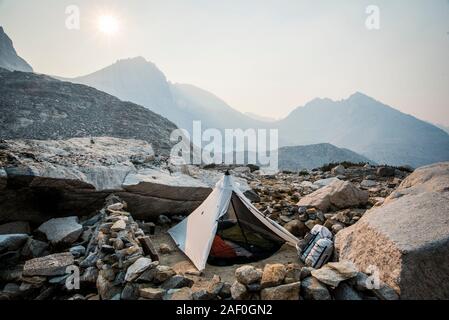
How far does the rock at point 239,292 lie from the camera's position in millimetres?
3143

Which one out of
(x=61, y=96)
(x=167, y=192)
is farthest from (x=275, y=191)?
(x=61, y=96)

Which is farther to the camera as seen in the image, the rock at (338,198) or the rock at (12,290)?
the rock at (338,198)

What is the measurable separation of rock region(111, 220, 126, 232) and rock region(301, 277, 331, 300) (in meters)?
3.58

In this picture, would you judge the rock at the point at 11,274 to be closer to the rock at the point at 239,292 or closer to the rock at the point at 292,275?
the rock at the point at 239,292

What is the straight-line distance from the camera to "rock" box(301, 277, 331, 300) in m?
3.04

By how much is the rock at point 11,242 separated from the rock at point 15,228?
0.87 meters

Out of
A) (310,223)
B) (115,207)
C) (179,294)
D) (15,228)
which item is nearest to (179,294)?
(179,294)

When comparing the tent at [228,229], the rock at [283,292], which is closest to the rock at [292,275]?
the rock at [283,292]

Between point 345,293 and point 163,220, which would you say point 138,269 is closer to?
point 345,293

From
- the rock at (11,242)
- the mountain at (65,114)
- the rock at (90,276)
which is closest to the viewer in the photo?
the rock at (90,276)

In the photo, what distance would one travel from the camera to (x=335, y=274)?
10.7 feet

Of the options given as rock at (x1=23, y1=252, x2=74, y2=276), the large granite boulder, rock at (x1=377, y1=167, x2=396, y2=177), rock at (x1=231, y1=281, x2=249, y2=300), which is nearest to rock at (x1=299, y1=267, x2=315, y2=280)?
rock at (x1=231, y1=281, x2=249, y2=300)
